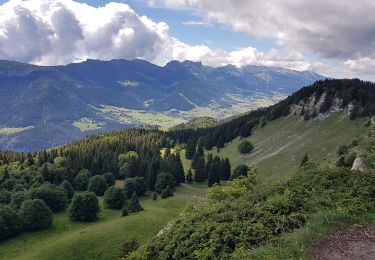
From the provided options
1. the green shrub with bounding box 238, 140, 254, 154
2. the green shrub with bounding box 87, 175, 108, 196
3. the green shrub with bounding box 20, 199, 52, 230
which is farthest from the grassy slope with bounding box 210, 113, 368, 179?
the green shrub with bounding box 20, 199, 52, 230

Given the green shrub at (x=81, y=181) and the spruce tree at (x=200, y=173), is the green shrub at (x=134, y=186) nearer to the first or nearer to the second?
the green shrub at (x=81, y=181)

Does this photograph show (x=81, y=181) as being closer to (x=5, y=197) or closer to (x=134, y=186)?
(x=134, y=186)

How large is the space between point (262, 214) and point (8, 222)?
9491 centimetres

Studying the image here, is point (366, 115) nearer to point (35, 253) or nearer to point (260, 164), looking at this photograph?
point (260, 164)

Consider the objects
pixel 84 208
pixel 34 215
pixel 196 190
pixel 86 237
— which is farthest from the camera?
pixel 196 190

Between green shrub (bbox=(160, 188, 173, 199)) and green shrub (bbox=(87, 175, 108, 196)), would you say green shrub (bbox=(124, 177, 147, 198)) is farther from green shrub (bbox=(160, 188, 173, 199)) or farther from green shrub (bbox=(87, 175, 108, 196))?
green shrub (bbox=(87, 175, 108, 196))

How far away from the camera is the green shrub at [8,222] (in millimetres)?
102312

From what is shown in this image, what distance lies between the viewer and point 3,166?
164750 mm

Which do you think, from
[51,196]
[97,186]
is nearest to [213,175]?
[97,186]

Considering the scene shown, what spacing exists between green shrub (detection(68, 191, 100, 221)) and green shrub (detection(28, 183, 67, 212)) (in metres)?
12.2

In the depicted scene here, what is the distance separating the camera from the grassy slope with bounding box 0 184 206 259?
274 ft

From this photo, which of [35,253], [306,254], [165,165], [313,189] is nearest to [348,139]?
[165,165]

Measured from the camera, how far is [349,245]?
2198 centimetres

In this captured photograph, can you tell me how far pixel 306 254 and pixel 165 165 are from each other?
15430 cm
